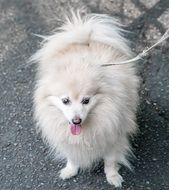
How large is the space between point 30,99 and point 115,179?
0.96 meters

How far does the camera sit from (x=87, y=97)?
2.25 meters


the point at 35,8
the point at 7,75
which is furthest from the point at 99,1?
the point at 7,75

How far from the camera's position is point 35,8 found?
422 cm

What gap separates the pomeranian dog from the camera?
2266mm

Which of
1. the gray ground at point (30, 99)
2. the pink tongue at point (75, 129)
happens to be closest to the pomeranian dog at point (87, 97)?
the pink tongue at point (75, 129)

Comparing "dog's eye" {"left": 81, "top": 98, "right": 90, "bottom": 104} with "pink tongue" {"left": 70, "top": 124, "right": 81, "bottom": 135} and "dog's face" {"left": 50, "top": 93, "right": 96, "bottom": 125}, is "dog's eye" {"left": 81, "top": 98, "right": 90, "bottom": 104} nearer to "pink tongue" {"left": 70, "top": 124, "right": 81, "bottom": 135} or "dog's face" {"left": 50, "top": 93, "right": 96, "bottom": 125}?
"dog's face" {"left": 50, "top": 93, "right": 96, "bottom": 125}

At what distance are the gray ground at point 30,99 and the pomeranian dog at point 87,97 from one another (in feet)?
0.36

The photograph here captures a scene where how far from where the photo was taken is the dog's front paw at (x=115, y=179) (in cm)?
268

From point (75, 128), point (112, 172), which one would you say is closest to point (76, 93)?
point (75, 128)

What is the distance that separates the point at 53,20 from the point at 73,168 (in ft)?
5.64

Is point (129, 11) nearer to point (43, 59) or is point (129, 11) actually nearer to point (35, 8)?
point (35, 8)

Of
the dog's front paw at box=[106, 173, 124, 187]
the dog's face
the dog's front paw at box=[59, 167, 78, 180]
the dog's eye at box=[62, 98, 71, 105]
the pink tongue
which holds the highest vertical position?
the dog's eye at box=[62, 98, 71, 105]

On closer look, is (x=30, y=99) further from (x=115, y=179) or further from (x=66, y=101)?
(x=66, y=101)

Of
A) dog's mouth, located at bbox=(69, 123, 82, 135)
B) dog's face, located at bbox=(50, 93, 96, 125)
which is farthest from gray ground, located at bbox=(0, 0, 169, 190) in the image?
dog's face, located at bbox=(50, 93, 96, 125)
